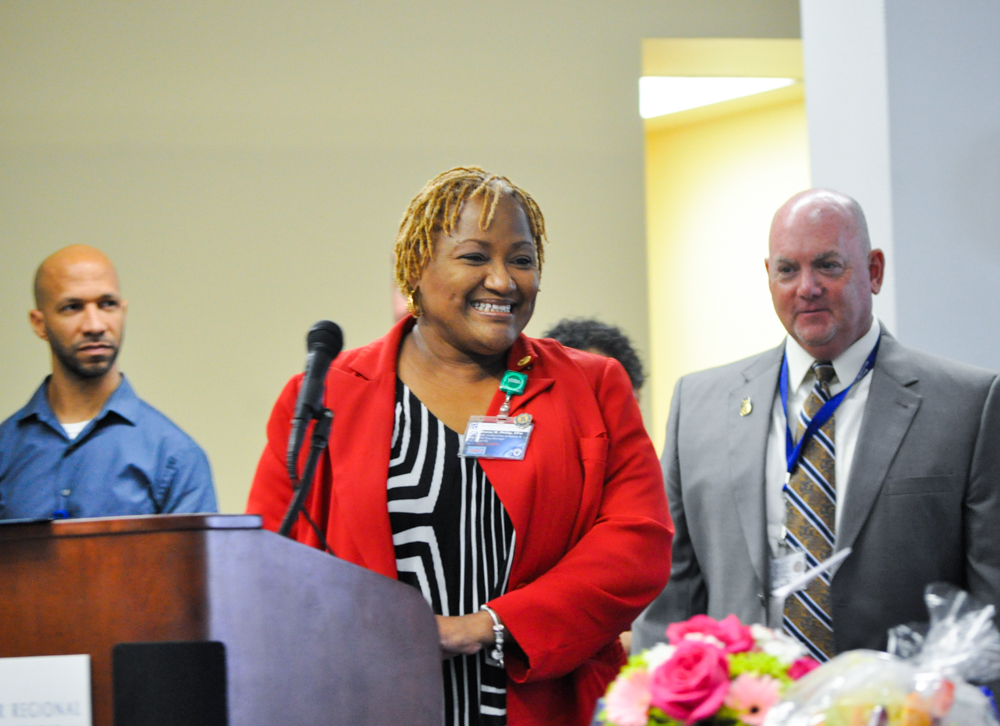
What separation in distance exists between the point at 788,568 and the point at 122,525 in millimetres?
1447

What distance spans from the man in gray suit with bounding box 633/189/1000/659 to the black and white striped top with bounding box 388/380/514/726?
0.66m

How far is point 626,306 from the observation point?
5.02m

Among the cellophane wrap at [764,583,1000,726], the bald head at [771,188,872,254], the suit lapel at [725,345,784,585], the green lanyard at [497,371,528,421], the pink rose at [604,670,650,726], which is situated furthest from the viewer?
the bald head at [771,188,872,254]

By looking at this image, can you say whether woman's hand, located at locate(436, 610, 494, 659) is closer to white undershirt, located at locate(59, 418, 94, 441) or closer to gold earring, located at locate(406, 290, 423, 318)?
gold earring, located at locate(406, 290, 423, 318)

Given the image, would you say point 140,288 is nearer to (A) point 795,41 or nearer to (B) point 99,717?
(A) point 795,41

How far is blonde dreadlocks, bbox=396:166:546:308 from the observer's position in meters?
1.90

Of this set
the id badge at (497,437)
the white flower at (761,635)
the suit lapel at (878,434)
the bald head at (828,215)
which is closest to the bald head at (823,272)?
the bald head at (828,215)

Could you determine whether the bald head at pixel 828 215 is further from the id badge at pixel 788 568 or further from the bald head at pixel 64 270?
the bald head at pixel 64 270

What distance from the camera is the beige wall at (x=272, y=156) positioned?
4789 mm

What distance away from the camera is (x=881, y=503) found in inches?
87.5

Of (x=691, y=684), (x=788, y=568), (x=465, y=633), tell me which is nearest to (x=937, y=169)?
(x=788, y=568)

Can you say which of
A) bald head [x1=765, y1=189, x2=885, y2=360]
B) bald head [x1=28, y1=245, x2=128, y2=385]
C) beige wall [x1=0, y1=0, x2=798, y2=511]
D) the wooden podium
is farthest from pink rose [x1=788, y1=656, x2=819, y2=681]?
beige wall [x1=0, y1=0, x2=798, y2=511]

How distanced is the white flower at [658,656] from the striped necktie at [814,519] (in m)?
1.21

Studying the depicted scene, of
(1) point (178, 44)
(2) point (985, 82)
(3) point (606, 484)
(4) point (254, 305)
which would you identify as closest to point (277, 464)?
(3) point (606, 484)
